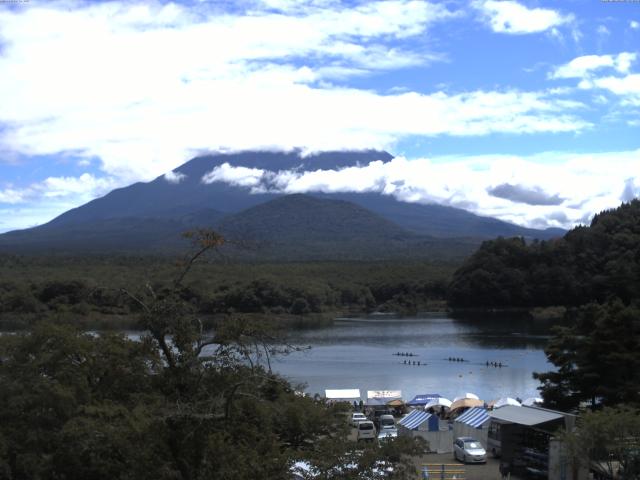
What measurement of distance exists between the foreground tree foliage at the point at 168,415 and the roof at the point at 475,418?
10559 millimetres

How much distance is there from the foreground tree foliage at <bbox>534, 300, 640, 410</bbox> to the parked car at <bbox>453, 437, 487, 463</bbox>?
2.77 meters

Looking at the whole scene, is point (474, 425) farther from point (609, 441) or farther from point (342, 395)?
point (342, 395)

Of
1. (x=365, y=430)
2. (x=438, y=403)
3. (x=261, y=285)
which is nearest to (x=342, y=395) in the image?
(x=438, y=403)

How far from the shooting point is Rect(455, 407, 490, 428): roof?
18000 millimetres

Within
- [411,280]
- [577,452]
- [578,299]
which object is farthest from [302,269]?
[577,452]

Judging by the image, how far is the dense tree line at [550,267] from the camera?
222 feet

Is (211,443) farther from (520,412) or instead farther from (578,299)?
(578,299)

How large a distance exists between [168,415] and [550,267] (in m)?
67.5

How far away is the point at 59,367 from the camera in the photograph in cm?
978

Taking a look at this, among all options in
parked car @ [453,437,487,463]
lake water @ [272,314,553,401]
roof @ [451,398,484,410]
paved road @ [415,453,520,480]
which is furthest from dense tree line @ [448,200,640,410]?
parked car @ [453,437,487,463]

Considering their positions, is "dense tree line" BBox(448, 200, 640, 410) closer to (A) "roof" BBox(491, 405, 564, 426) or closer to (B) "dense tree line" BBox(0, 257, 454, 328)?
(B) "dense tree line" BBox(0, 257, 454, 328)

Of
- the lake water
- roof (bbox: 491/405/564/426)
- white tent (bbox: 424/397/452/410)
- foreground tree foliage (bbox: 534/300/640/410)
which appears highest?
foreground tree foliage (bbox: 534/300/640/410)

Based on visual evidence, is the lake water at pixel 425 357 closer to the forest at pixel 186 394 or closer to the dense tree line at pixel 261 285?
the dense tree line at pixel 261 285

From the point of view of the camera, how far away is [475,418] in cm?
1838
